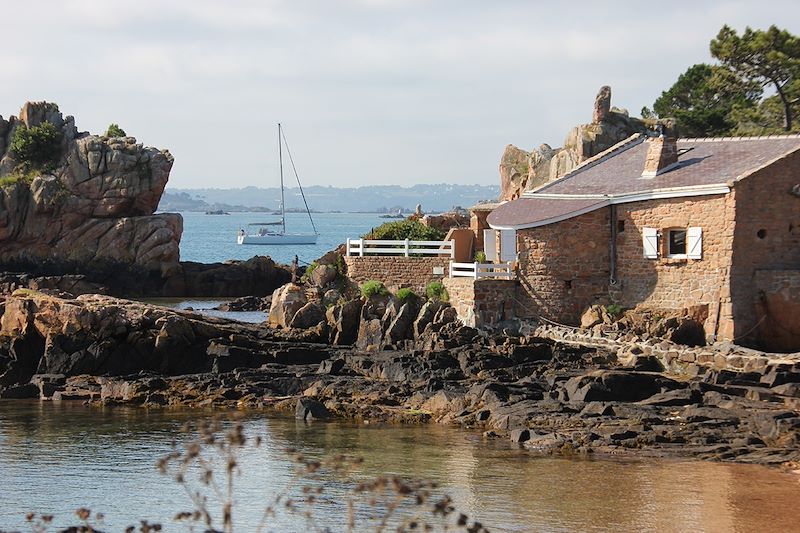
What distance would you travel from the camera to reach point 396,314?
1304 inches

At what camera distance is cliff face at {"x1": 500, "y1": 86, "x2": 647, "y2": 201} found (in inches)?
1606

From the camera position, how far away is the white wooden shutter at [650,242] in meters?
32.4

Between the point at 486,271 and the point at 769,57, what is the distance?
64.4ft

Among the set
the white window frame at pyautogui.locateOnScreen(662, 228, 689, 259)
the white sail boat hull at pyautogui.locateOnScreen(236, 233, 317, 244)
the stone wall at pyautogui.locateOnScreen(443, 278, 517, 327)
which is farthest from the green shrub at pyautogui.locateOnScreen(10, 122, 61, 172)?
the white sail boat hull at pyautogui.locateOnScreen(236, 233, 317, 244)

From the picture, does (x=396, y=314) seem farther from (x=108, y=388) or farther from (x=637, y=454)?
(x=637, y=454)

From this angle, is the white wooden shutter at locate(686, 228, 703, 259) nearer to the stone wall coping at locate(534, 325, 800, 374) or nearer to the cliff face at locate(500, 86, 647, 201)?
the stone wall coping at locate(534, 325, 800, 374)

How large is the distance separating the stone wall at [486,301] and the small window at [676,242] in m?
4.10

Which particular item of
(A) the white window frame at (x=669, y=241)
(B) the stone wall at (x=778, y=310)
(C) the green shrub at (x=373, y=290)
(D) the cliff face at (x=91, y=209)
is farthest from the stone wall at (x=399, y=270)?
(D) the cliff face at (x=91, y=209)

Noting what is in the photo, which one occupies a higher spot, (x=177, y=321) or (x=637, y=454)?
(x=177, y=321)

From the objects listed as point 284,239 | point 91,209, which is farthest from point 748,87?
point 284,239

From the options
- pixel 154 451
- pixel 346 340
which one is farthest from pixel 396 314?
pixel 154 451

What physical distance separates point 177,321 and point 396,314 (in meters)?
5.54

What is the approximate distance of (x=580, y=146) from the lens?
40.5m

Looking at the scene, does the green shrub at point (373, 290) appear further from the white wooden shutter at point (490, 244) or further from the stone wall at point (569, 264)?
the stone wall at point (569, 264)
